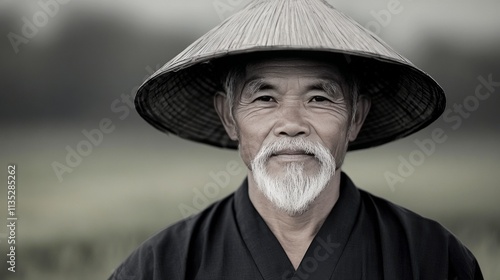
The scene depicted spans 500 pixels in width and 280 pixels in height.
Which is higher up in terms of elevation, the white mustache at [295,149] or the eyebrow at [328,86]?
the eyebrow at [328,86]

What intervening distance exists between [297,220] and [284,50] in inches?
22.6

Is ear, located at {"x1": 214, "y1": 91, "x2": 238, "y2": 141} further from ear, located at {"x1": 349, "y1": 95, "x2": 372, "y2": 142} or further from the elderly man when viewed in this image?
ear, located at {"x1": 349, "y1": 95, "x2": 372, "y2": 142}

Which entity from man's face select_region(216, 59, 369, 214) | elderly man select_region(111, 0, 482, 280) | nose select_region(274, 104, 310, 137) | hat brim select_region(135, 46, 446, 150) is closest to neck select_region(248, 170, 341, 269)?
elderly man select_region(111, 0, 482, 280)

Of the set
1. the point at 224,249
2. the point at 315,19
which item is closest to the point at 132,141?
the point at 224,249

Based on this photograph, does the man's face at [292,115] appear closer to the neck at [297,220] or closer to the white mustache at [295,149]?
the white mustache at [295,149]

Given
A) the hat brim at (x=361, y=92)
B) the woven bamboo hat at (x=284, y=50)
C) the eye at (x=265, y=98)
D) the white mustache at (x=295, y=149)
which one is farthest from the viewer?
the hat brim at (x=361, y=92)

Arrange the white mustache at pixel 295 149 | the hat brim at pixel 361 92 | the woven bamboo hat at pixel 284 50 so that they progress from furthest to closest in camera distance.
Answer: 1. the hat brim at pixel 361 92
2. the white mustache at pixel 295 149
3. the woven bamboo hat at pixel 284 50

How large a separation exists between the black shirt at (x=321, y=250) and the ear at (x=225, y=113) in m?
0.21

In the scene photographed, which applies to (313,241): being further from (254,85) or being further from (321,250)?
(254,85)

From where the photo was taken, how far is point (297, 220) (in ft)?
7.96

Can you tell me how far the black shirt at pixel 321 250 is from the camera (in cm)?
230

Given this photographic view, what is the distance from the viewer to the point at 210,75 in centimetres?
268

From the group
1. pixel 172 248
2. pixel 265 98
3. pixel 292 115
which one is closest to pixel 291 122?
pixel 292 115

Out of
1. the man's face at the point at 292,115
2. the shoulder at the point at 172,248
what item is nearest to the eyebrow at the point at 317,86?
the man's face at the point at 292,115
